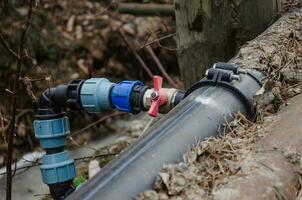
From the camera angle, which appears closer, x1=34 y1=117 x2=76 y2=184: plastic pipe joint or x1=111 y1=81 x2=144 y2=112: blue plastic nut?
x1=111 y1=81 x2=144 y2=112: blue plastic nut

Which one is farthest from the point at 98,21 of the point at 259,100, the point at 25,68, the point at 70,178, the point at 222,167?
the point at 222,167

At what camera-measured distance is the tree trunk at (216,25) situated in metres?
2.24

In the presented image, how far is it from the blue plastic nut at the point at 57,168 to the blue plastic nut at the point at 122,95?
0.99 feet

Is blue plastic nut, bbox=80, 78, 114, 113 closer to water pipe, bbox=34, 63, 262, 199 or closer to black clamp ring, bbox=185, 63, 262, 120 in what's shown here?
water pipe, bbox=34, 63, 262, 199

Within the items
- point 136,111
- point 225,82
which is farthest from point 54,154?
point 225,82

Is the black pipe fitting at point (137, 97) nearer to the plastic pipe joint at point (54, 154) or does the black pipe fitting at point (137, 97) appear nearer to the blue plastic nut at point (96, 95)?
the blue plastic nut at point (96, 95)

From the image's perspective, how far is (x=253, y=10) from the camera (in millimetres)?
2248

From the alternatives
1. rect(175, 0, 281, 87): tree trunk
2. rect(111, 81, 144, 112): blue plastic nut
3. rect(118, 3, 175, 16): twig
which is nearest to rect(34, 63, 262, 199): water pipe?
rect(111, 81, 144, 112): blue plastic nut

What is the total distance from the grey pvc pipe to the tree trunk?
0.47 m

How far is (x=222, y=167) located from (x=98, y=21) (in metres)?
4.03

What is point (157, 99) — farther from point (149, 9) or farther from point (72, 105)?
point (149, 9)

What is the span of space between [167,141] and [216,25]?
94 centimetres

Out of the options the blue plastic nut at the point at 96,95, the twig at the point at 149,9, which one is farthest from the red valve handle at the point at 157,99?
the twig at the point at 149,9

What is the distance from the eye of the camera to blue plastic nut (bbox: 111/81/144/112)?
199cm
